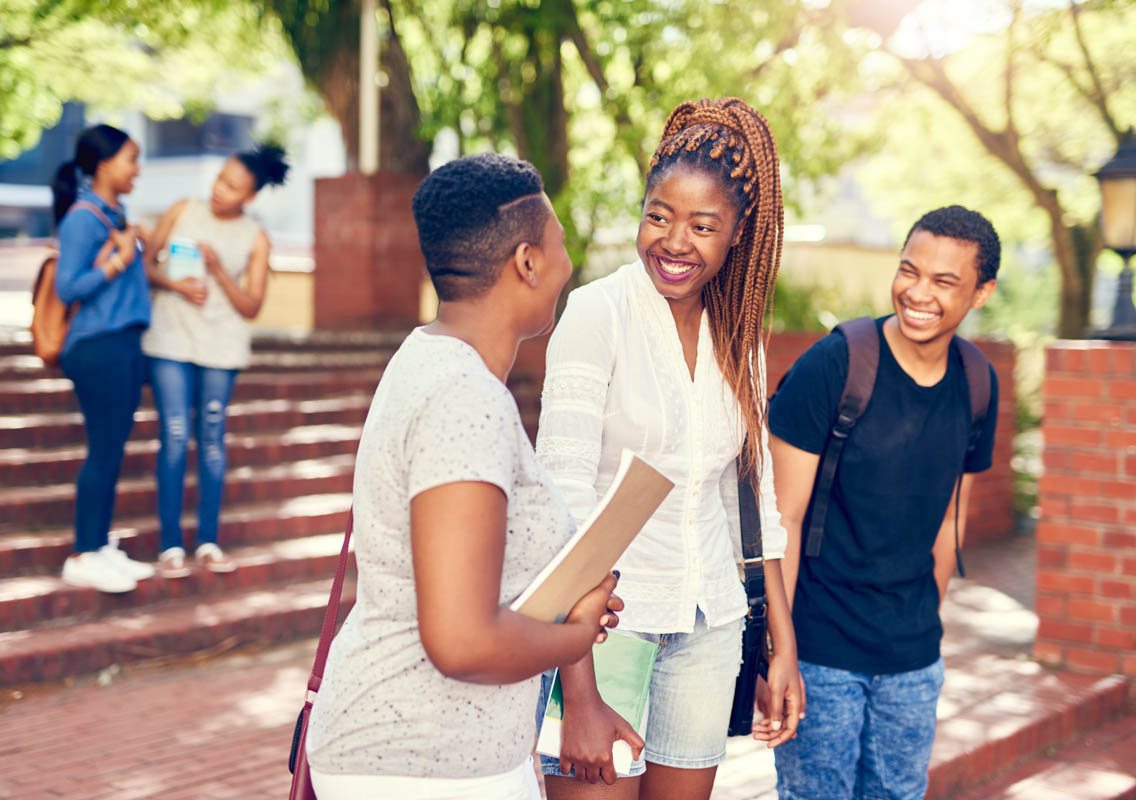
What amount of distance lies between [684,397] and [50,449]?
6.22 meters

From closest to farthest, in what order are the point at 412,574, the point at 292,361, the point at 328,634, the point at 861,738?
the point at 412,574
the point at 328,634
the point at 861,738
the point at 292,361

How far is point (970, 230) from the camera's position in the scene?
124 inches

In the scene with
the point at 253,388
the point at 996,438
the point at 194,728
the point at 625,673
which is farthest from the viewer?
the point at 996,438

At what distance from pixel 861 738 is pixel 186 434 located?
4075 mm

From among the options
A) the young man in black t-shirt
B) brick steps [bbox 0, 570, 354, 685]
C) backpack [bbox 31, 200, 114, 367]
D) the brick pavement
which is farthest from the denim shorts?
backpack [bbox 31, 200, 114, 367]

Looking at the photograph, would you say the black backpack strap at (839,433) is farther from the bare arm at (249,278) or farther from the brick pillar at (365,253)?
the brick pillar at (365,253)

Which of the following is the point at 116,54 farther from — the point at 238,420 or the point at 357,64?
the point at 238,420

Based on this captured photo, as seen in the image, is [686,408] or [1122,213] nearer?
[686,408]

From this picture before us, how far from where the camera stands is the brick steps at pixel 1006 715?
4.55 metres

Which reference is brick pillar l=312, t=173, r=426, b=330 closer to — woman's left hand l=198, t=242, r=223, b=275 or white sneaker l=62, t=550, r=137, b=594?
woman's left hand l=198, t=242, r=223, b=275

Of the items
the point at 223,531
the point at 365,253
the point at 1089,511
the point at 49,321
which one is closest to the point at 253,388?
the point at 223,531

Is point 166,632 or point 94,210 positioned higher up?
point 94,210

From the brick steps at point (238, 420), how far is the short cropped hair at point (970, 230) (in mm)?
6039

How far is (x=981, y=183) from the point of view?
20.5m
